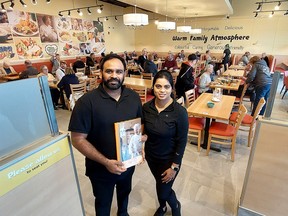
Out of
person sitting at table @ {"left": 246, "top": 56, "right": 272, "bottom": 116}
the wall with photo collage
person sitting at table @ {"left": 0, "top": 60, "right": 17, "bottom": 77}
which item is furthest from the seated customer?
person sitting at table @ {"left": 246, "top": 56, "right": 272, "bottom": 116}

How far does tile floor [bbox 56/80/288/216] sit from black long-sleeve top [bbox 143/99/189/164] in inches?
32.6

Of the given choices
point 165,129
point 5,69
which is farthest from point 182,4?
point 165,129

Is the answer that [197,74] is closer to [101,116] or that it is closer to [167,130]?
[167,130]

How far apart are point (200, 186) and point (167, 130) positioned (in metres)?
1.35

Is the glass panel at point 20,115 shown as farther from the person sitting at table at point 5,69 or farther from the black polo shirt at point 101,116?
the person sitting at table at point 5,69

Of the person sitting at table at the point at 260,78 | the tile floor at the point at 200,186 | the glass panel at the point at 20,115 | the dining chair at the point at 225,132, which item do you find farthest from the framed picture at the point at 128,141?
the person sitting at table at the point at 260,78

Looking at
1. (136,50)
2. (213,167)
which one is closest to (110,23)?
(136,50)

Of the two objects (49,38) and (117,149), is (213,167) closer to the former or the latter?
(117,149)

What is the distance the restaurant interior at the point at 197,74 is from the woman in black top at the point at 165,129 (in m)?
0.63

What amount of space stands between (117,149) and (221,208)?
5.09 feet

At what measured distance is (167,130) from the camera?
1469mm

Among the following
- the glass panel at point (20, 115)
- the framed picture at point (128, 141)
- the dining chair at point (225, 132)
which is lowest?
the dining chair at point (225, 132)

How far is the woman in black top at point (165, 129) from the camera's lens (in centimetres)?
147

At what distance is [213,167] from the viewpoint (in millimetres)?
2766
